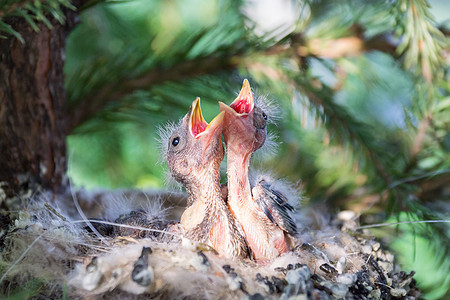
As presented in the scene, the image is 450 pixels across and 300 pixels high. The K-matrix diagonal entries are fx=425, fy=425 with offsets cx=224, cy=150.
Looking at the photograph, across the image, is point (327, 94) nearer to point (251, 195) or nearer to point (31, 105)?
point (251, 195)

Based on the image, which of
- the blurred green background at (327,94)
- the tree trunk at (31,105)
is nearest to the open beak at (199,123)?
the blurred green background at (327,94)

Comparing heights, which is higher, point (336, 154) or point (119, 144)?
point (336, 154)

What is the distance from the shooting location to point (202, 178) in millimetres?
650

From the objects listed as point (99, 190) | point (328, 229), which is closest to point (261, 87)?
point (328, 229)

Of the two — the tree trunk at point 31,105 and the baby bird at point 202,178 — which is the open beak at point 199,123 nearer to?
the baby bird at point 202,178

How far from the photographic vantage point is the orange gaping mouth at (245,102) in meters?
0.63

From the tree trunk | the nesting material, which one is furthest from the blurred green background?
the nesting material

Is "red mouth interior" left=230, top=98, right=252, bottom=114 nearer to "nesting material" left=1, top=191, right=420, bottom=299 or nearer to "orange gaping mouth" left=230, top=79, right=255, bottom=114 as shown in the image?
"orange gaping mouth" left=230, top=79, right=255, bottom=114

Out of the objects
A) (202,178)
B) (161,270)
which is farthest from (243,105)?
(161,270)

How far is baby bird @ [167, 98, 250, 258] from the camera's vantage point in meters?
0.61

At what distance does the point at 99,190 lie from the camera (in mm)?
936

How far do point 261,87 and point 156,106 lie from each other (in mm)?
246

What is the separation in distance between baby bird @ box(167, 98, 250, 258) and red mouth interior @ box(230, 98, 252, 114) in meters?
0.05

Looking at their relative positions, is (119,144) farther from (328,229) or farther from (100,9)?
(328,229)
